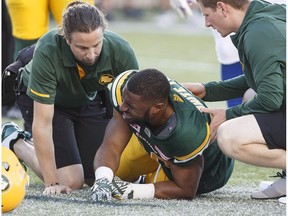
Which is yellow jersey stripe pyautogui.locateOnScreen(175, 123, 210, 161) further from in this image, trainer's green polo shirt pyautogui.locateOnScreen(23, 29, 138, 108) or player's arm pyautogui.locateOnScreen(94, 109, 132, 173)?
trainer's green polo shirt pyautogui.locateOnScreen(23, 29, 138, 108)

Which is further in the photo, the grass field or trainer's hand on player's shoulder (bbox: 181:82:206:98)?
trainer's hand on player's shoulder (bbox: 181:82:206:98)

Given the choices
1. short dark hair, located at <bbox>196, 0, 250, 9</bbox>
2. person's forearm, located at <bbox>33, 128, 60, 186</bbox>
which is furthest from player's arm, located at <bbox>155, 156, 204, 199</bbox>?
short dark hair, located at <bbox>196, 0, 250, 9</bbox>

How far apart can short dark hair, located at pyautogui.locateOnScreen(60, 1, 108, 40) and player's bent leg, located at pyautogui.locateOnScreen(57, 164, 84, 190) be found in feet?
2.68

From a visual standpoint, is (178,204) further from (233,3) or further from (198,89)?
(233,3)

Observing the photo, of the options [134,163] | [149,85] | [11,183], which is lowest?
[134,163]

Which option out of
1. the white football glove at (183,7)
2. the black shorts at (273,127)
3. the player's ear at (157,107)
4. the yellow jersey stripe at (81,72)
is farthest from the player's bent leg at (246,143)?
the white football glove at (183,7)

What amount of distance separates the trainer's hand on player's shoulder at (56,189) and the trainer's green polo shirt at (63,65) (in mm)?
429

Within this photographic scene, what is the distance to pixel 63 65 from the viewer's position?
15.5 ft

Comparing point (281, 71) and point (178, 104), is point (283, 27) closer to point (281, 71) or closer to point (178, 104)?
point (281, 71)

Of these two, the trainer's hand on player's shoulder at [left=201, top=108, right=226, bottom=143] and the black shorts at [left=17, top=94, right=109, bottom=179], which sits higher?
the trainer's hand on player's shoulder at [left=201, top=108, right=226, bottom=143]

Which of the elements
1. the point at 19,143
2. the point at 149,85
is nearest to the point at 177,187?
the point at 149,85

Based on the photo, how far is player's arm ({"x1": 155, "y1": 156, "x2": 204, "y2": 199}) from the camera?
4.41 metres

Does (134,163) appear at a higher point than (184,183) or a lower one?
lower

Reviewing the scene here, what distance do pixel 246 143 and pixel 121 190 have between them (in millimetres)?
638
